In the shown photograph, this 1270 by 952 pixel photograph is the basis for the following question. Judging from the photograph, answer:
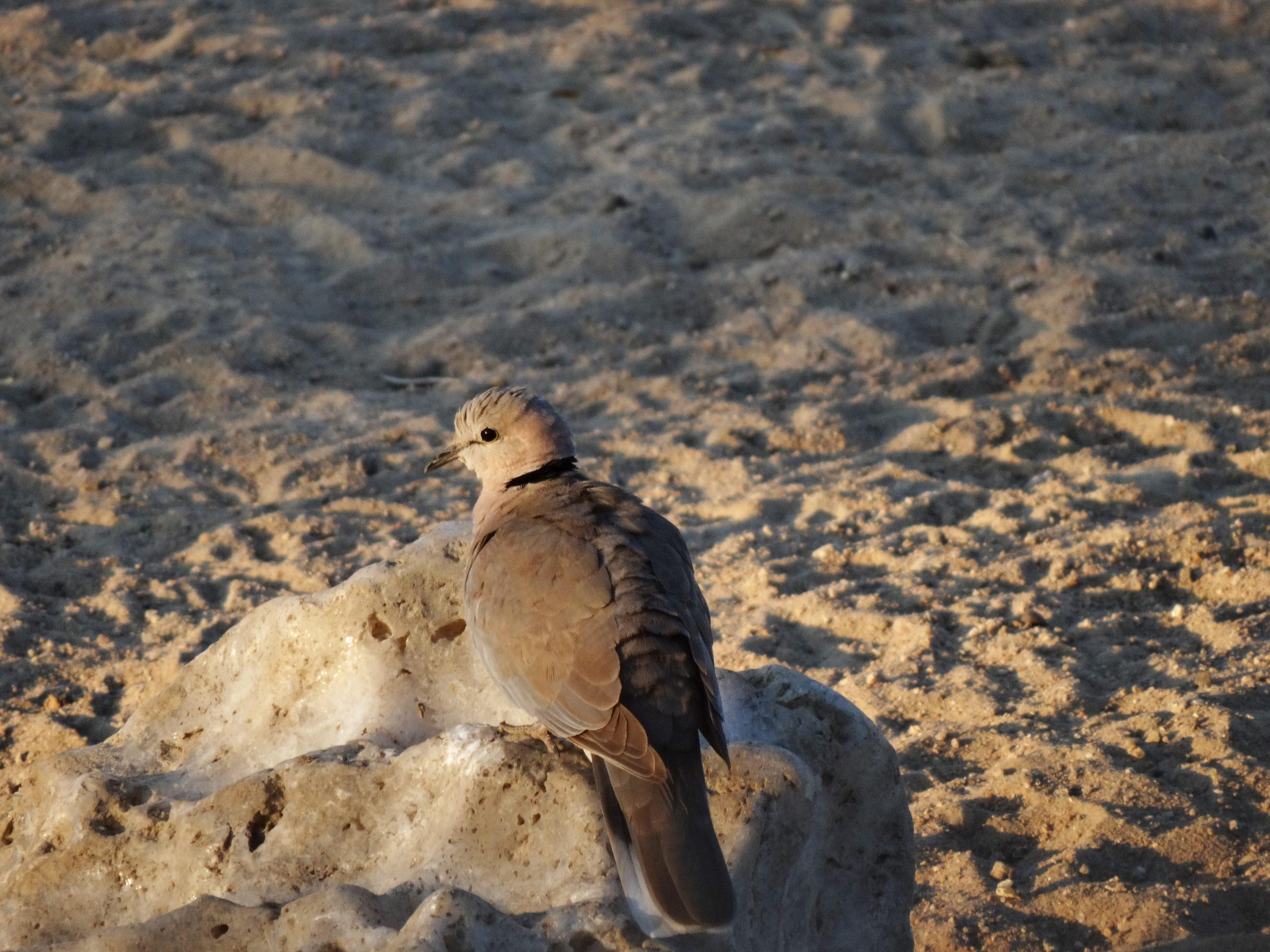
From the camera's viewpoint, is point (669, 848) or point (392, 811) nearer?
point (669, 848)

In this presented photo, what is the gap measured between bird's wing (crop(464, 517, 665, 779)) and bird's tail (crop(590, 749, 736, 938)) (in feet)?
0.16

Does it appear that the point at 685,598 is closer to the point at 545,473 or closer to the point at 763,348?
the point at 545,473

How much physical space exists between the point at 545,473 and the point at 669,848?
1306mm

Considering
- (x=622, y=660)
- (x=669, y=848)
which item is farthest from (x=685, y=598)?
(x=669, y=848)

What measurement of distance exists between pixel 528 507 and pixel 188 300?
11.9 ft

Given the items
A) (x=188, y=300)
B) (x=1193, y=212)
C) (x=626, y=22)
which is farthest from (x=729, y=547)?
(x=626, y=22)

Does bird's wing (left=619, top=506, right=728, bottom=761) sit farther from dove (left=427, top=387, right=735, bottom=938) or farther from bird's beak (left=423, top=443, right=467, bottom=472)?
bird's beak (left=423, top=443, right=467, bottom=472)

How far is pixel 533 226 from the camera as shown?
6.67 m

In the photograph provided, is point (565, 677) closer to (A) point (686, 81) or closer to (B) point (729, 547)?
(B) point (729, 547)

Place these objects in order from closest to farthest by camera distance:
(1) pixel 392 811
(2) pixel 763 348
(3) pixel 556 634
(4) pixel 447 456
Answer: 1. (1) pixel 392 811
2. (3) pixel 556 634
3. (4) pixel 447 456
4. (2) pixel 763 348

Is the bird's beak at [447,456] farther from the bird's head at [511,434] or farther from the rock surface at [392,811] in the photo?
the rock surface at [392,811]

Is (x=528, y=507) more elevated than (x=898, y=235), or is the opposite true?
(x=528, y=507)

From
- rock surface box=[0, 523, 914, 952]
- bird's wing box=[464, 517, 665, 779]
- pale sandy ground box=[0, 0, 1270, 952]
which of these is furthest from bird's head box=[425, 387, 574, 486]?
pale sandy ground box=[0, 0, 1270, 952]

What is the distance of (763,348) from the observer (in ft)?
19.7
